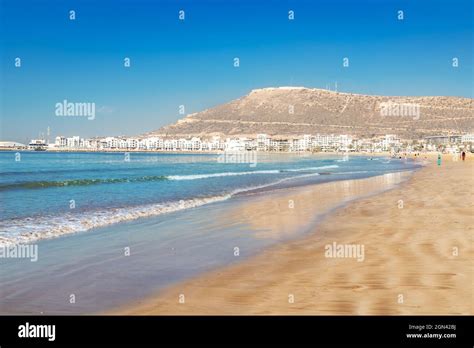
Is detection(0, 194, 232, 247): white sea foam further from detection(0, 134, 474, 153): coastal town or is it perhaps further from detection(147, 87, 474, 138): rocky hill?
detection(147, 87, 474, 138): rocky hill

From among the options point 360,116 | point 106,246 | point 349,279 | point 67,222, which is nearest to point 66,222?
point 67,222

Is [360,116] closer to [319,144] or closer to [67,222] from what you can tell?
[319,144]

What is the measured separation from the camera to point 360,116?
17300cm

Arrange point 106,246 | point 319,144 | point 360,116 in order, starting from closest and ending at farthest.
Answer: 1. point 106,246
2. point 319,144
3. point 360,116

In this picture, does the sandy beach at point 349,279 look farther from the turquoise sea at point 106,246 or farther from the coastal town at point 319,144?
the coastal town at point 319,144

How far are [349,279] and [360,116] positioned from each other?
173959mm

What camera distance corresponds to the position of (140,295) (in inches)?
234

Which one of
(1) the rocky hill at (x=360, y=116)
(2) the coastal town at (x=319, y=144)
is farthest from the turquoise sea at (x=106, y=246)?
(1) the rocky hill at (x=360, y=116)

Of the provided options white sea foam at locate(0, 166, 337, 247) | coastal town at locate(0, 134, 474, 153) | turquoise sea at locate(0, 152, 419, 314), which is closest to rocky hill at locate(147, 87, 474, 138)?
coastal town at locate(0, 134, 474, 153)

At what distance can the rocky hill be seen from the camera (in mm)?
155300
